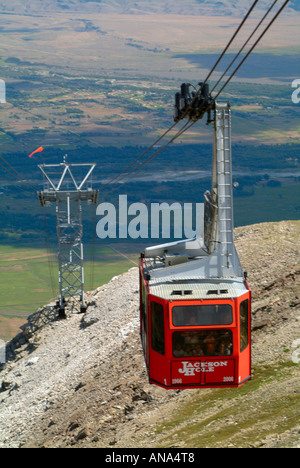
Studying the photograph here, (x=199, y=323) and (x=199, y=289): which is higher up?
(x=199, y=289)

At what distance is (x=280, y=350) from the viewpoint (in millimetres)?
33719

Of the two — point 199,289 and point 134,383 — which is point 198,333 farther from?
point 134,383

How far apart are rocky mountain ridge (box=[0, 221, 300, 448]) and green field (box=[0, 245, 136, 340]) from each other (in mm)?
76661

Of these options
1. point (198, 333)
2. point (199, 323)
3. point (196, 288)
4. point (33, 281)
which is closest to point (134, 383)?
point (198, 333)

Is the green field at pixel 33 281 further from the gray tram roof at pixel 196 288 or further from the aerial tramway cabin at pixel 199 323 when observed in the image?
the gray tram roof at pixel 196 288

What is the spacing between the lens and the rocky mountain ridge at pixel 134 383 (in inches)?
1111

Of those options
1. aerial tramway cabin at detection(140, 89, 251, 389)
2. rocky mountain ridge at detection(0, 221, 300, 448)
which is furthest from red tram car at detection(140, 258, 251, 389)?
rocky mountain ridge at detection(0, 221, 300, 448)

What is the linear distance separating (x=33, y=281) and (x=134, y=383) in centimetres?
14237

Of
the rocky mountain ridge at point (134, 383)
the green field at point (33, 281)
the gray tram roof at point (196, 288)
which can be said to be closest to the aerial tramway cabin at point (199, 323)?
the gray tram roof at point (196, 288)

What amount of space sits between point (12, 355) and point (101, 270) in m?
120

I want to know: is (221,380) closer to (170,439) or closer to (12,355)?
(170,439)

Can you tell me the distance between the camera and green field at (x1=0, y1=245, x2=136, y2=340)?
148000 millimetres

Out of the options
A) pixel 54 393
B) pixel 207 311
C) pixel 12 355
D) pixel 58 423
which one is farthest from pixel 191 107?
pixel 12 355

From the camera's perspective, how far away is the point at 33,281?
175625mm
